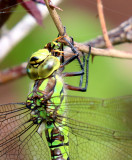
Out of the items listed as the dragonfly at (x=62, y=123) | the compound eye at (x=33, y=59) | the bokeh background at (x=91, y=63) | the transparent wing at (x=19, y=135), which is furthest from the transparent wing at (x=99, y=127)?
the bokeh background at (x=91, y=63)

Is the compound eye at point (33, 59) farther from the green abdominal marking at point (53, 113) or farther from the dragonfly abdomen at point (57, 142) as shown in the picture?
the dragonfly abdomen at point (57, 142)

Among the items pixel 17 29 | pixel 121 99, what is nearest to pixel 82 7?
pixel 17 29

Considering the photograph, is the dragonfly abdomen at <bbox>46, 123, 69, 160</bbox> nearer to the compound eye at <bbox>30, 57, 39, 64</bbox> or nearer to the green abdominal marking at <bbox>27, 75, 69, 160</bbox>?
the green abdominal marking at <bbox>27, 75, 69, 160</bbox>

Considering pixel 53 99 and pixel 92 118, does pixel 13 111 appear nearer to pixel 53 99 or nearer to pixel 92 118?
pixel 53 99

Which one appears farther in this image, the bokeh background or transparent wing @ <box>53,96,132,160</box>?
the bokeh background

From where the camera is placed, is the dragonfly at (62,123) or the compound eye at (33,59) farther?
the dragonfly at (62,123)

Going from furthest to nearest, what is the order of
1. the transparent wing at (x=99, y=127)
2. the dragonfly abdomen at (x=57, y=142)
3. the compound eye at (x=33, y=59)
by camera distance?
1. the dragonfly abdomen at (x=57, y=142)
2. the transparent wing at (x=99, y=127)
3. the compound eye at (x=33, y=59)

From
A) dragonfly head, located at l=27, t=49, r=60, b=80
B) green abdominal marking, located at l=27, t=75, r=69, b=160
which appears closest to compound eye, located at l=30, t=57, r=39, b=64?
dragonfly head, located at l=27, t=49, r=60, b=80

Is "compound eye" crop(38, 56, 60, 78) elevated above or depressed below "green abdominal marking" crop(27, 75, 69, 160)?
above
